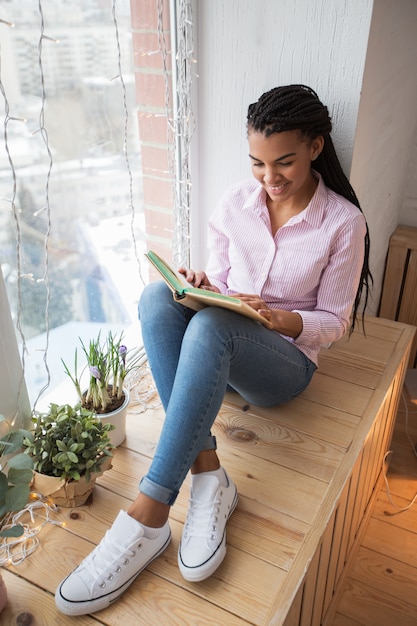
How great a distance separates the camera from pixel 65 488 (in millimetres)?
1148

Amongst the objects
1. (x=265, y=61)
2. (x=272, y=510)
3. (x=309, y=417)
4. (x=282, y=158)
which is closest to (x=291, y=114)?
(x=282, y=158)

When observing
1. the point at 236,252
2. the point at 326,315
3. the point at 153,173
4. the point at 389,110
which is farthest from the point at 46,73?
the point at 389,110

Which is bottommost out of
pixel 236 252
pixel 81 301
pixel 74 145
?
pixel 81 301

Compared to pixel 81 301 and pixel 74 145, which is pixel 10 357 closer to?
pixel 81 301

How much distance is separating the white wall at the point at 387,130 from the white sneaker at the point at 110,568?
99cm

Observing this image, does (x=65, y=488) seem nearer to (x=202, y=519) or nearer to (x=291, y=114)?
(x=202, y=519)

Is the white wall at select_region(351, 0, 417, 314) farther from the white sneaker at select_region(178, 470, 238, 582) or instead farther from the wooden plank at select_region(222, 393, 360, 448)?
the white sneaker at select_region(178, 470, 238, 582)

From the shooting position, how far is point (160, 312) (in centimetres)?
123

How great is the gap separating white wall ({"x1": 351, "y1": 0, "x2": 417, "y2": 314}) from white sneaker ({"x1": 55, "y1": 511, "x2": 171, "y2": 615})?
99 centimetres

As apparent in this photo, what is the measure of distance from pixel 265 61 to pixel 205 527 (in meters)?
1.10

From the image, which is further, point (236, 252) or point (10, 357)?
point (236, 252)

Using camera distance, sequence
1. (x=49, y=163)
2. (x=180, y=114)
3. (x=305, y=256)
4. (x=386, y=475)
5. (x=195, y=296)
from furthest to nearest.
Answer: (x=386, y=475), (x=180, y=114), (x=305, y=256), (x=49, y=163), (x=195, y=296)

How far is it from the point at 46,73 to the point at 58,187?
238 millimetres

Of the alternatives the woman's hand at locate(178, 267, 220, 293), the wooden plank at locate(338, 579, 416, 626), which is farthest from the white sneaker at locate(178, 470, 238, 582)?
the wooden plank at locate(338, 579, 416, 626)
